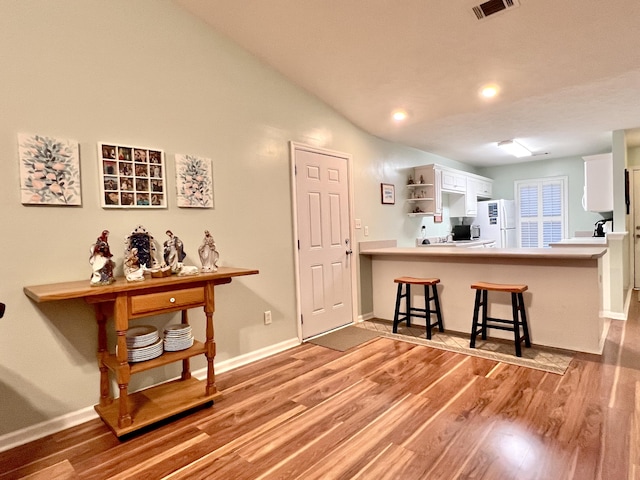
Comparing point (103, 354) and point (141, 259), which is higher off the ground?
point (141, 259)

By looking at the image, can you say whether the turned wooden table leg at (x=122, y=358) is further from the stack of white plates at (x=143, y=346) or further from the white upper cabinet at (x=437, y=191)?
the white upper cabinet at (x=437, y=191)

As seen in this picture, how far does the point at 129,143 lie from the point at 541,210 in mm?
7108

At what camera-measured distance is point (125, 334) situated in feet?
6.84

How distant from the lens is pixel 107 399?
238 centimetres

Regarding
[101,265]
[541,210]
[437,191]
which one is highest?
[437,191]

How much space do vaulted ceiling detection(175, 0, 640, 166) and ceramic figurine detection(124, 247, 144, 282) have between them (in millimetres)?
2026

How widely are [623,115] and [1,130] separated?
18.3ft

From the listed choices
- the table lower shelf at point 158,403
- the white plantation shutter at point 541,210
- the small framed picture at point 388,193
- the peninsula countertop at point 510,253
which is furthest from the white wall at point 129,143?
the white plantation shutter at point 541,210

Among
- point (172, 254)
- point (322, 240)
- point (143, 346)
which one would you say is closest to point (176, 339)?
point (143, 346)

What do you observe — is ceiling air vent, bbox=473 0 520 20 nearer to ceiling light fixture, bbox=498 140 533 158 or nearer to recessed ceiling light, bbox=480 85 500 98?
recessed ceiling light, bbox=480 85 500 98

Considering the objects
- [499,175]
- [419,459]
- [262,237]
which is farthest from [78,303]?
[499,175]

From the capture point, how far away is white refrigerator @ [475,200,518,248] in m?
6.60

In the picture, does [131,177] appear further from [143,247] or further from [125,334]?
[125,334]

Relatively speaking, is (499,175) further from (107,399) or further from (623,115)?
(107,399)
